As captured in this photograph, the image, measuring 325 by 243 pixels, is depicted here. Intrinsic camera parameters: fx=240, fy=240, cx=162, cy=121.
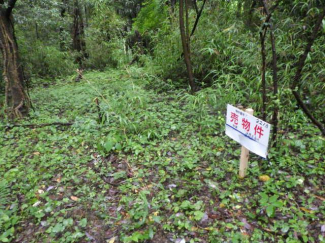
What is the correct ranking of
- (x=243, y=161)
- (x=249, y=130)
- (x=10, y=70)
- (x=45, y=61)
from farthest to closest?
1. (x=45, y=61)
2. (x=10, y=70)
3. (x=243, y=161)
4. (x=249, y=130)

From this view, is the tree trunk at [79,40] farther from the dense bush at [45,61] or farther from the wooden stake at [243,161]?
the wooden stake at [243,161]

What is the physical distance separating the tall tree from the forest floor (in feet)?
2.76

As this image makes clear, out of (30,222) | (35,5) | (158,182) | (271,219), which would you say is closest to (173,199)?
(158,182)

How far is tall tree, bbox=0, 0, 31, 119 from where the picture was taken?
4.48 m

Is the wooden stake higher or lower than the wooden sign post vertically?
lower

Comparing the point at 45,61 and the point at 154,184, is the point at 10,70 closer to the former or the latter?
the point at 154,184

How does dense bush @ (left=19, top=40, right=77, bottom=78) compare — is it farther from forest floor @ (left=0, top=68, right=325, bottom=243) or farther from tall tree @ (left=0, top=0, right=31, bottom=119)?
forest floor @ (left=0, top=68, right=325, bottom=243)

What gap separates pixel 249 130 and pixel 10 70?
14.8 ft

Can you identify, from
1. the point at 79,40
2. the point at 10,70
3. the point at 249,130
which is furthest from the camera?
the point at 79,40

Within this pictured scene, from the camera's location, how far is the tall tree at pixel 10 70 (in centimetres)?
448

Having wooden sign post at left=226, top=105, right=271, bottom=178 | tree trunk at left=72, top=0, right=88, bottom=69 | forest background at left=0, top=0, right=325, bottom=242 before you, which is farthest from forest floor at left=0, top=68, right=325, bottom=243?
tree trunk at left=72, top=0, right=88, bottom=69

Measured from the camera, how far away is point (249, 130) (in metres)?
2.34

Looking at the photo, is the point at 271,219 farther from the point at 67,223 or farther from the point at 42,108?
the point at 42,108

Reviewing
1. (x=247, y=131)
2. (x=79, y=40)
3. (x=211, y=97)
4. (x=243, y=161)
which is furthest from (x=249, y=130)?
(x=79, y=40)
